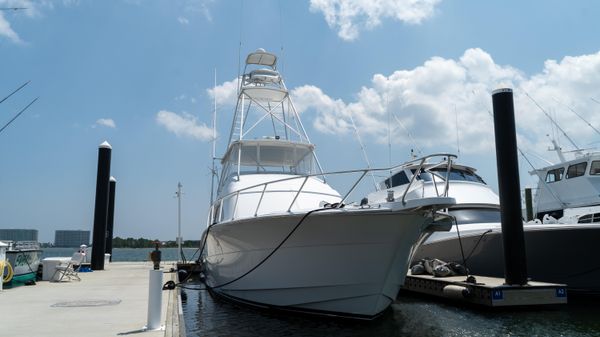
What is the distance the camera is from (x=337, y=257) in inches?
341

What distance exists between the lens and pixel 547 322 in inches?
376

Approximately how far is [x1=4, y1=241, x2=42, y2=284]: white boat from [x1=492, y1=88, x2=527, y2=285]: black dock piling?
1139 centimetres

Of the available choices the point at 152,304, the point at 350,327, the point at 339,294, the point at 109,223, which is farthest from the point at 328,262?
the point at 109,223

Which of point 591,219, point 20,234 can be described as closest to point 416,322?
point 591,219

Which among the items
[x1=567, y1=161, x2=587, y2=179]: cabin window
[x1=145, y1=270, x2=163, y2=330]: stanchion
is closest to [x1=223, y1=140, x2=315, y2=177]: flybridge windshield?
[x1=145, y1=270, x2=163, y2=330]: stanchion

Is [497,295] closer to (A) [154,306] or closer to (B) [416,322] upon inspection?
(B) [416,322]

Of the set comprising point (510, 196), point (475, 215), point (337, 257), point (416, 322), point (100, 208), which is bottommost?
point (416, 322)

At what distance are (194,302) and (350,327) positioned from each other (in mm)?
5615

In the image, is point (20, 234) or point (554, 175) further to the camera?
point (554, 175)

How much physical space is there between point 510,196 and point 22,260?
1171 cm

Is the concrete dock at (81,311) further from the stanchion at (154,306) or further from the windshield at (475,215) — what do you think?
the windshield at (475,215)

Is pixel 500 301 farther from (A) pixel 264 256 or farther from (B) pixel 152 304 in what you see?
(B) pixel 152 304

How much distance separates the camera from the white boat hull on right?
855cm

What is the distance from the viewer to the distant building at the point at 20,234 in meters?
14.5
